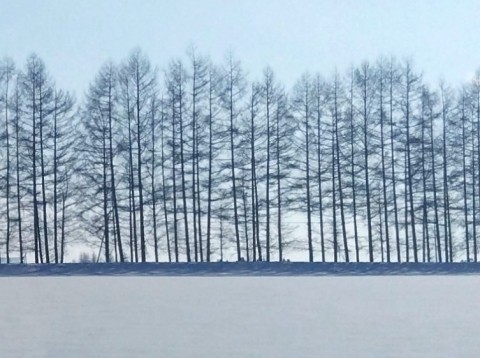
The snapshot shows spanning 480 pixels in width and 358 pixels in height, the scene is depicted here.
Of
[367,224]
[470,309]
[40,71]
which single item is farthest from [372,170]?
[470,309]

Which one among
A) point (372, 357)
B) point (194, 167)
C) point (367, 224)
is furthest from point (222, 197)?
point (372, 357)

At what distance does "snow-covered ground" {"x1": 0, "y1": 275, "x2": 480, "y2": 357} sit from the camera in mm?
9125

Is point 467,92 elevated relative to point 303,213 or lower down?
elevated

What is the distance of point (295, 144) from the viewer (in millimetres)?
40969

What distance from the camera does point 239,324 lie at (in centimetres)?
1188

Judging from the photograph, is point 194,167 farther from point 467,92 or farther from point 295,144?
point 467,92

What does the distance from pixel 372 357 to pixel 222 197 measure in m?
31.7

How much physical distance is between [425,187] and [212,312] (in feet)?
97.5

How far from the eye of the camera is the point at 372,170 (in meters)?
41.2

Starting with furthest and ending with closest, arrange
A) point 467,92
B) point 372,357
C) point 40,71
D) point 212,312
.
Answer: point 467,92 < point 40,71 < point 212,312 < point 372,357

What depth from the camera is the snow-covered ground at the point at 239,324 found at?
9.12 metres

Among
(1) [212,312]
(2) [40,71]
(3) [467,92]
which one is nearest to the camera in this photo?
(1) [212,312]

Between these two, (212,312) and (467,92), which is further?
(467,92)

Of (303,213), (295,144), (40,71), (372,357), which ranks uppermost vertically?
(40,71)
